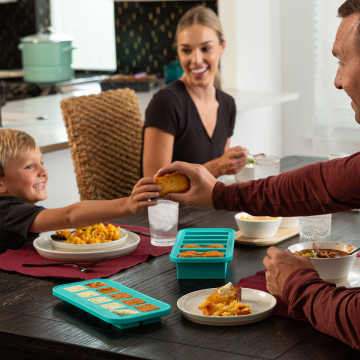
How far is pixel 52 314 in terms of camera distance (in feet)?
3.57

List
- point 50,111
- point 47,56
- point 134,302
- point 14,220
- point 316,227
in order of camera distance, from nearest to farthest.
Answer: point 134,302 → point 316,227 → point 14,220 → point 50,111 → point 47,56

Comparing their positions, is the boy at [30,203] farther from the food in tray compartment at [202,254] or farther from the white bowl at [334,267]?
the white bowl at [334,267]

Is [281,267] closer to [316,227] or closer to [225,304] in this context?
[225,304]

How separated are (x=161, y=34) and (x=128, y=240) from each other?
3282 millimetres

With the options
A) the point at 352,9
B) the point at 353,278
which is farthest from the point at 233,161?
the point at 352,9

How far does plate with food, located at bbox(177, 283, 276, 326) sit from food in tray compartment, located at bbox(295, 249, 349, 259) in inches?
6.1

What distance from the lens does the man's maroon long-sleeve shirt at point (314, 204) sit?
0.94m

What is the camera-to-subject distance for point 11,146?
1.71 m

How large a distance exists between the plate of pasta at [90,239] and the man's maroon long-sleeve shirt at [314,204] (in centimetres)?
28

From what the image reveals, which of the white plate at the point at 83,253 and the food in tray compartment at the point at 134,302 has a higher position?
the food in tray compartment at the point at 134,302

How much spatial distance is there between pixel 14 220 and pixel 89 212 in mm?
235

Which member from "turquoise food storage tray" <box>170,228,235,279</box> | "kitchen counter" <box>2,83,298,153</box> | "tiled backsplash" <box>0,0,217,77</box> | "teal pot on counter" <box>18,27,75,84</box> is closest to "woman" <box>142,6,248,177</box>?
"kitchen counter" <box>2,83,298,153</box>

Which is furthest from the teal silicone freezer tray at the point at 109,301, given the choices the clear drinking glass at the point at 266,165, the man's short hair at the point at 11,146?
the clear drinking glass at the point at 266,165

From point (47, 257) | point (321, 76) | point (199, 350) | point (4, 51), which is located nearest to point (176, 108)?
point (47, 257)
